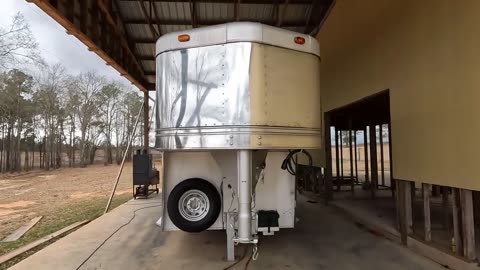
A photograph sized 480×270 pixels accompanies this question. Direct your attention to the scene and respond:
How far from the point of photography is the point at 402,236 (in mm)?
5008

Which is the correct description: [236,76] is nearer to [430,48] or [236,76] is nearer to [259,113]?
[259,113]

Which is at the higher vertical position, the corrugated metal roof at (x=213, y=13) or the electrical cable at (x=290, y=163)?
the corrugated metal roof at (x=213, y=13)

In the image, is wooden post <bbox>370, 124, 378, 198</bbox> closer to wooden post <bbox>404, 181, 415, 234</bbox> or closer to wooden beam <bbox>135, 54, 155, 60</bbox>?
wooden post <bbox>404, 181, 415, 234</bbox>

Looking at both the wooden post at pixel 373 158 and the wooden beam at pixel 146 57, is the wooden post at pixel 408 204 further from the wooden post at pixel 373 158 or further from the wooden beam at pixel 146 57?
the wooden beam at pixel 146 57

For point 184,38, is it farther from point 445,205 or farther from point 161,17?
point 161,17

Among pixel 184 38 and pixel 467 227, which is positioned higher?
pixel 184 38

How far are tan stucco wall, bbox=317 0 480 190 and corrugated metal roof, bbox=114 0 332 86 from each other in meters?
2.34

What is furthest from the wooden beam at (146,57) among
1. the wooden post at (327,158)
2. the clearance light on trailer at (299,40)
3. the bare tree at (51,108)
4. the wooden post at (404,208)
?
the bare tree at (51,108)

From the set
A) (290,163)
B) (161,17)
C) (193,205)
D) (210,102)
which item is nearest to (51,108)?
(161,17)

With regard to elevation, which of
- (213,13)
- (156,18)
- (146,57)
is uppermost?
(213,13)

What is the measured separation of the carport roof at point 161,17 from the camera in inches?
296

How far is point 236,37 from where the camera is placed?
3.56m

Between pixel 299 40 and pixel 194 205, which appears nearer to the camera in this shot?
pixel 299 40

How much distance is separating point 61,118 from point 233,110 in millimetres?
35637
